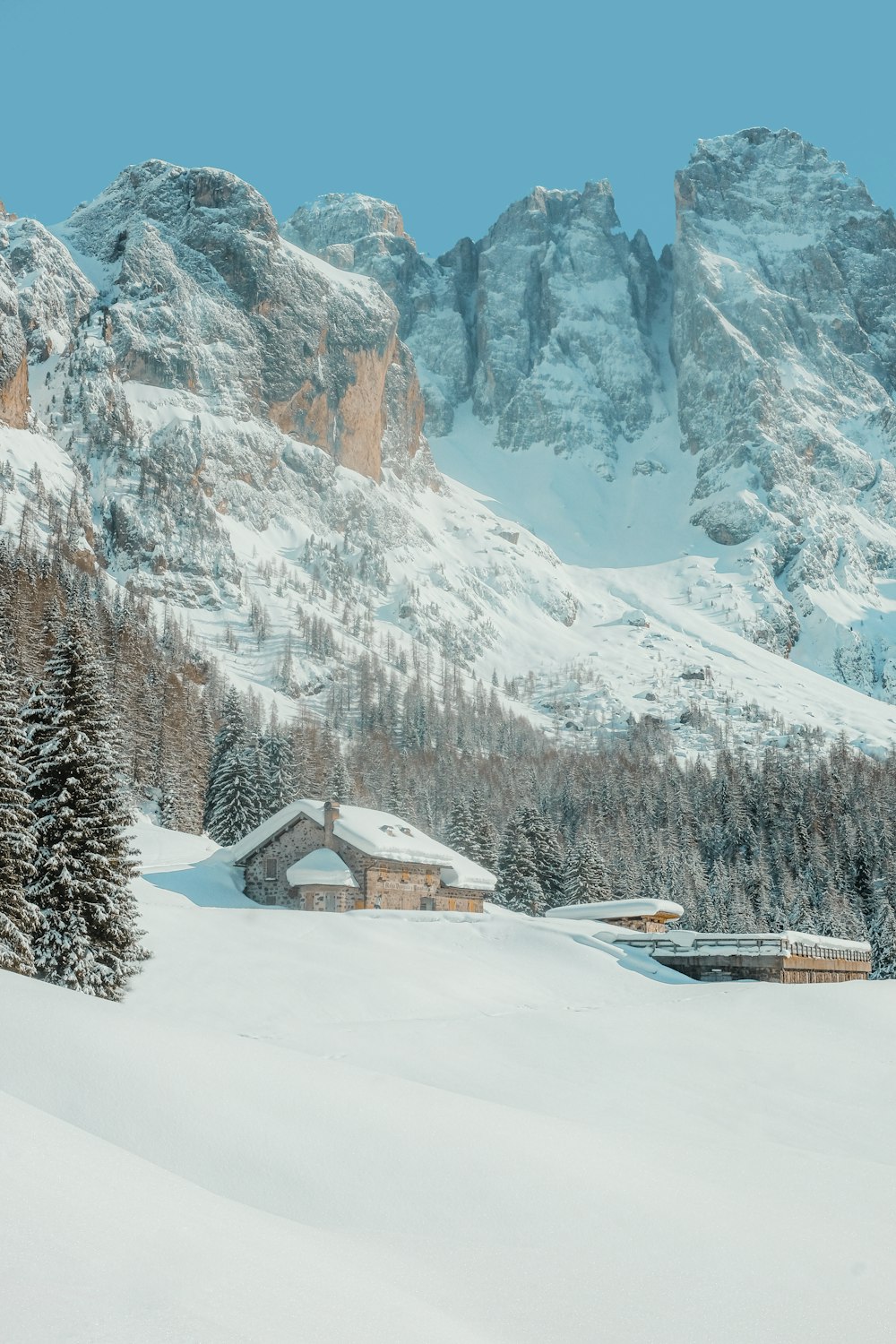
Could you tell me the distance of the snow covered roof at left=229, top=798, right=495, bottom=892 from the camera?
43625 millimetres

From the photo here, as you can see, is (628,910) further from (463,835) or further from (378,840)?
(463,835)

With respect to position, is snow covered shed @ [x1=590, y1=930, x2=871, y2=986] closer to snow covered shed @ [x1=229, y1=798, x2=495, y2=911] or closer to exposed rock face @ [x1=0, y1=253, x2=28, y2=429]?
snow covered shed @ [x1=229, y1=798, x2=495, y2=911]

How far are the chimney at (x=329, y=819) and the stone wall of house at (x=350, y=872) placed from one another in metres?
0.18

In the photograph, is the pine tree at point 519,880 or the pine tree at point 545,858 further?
the pine tree at point 545,858

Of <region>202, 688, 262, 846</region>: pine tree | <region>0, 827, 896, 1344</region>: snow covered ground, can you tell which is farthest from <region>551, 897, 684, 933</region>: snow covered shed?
<region>0, 827, 896, 1344</region>: snow covered ground

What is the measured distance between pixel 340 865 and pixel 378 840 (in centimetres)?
186

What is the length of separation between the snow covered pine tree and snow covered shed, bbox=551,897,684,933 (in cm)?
2818

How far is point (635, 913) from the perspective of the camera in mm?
48438

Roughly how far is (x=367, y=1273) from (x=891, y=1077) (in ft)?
61.1

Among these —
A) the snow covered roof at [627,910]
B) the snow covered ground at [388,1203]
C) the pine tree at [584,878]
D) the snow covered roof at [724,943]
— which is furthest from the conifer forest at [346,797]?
the snow covered roof at [724,943]

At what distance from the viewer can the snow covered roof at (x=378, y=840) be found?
43625mm

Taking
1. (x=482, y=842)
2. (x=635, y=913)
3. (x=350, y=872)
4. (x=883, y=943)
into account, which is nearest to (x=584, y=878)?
(x=482, y=842)

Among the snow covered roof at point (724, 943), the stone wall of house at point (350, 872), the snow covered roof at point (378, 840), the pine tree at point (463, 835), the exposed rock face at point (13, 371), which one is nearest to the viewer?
the snow covered roof at point (724, 943)

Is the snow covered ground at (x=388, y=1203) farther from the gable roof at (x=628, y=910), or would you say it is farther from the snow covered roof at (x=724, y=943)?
the gable roof at (x=628, y=910)
